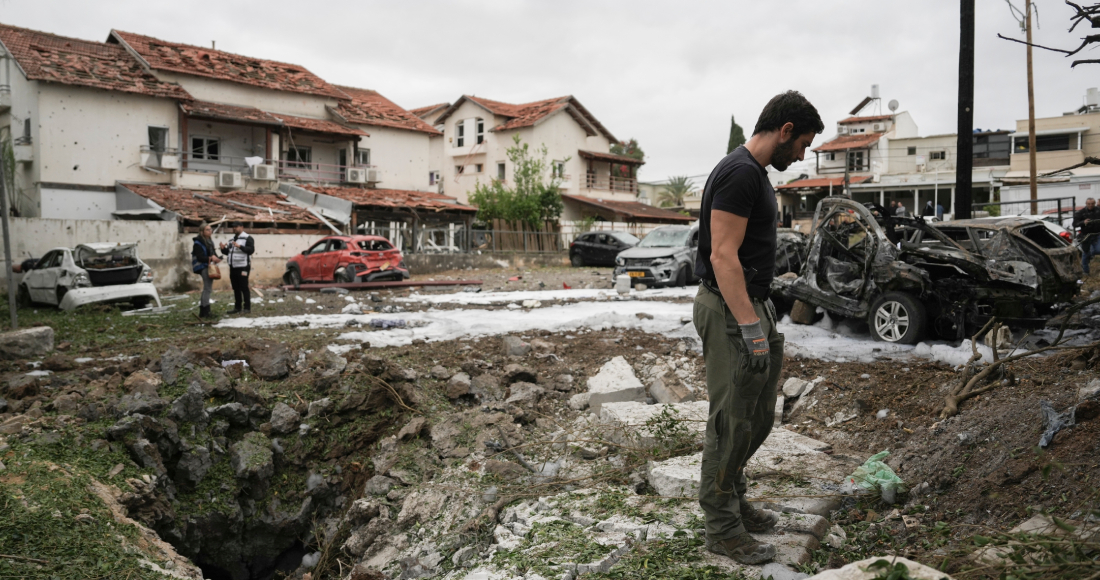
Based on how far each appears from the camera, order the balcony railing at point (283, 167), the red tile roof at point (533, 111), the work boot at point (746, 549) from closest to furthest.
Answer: the work boot at point (746, 549) < the balcony railing at point (283, 167) < the red tile roof at point (533, 111)

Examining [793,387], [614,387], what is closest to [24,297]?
[614,387]

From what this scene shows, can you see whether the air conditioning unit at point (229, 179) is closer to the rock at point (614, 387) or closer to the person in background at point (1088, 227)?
the rock at point (614, 387)

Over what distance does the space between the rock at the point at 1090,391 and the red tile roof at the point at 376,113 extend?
3132 cm

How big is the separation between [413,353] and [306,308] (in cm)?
613

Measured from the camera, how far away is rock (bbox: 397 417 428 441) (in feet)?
20.0

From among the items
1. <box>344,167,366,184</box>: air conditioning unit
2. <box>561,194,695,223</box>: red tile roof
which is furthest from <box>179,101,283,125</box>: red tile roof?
<box>561,194,695,223</box>: red tile roof

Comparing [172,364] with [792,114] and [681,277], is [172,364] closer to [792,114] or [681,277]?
[792,114]

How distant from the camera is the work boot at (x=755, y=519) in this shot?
348 cm

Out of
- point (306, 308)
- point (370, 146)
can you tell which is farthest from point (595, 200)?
point (306, 308)

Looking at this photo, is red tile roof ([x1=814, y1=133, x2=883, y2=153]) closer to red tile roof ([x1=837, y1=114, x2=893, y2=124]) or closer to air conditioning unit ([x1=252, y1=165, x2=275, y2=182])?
red tile roof ([x1=837, y1=114, x2=893, y2=124])

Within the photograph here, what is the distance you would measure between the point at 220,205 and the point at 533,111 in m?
22.7

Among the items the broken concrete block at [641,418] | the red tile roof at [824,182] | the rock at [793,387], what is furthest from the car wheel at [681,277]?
the red tile roof at [824,182]

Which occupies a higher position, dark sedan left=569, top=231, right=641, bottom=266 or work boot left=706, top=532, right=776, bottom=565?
dark sedan left=569, top=231, right=641, bottom=266

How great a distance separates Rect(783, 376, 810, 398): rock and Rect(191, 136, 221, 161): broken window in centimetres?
2692
